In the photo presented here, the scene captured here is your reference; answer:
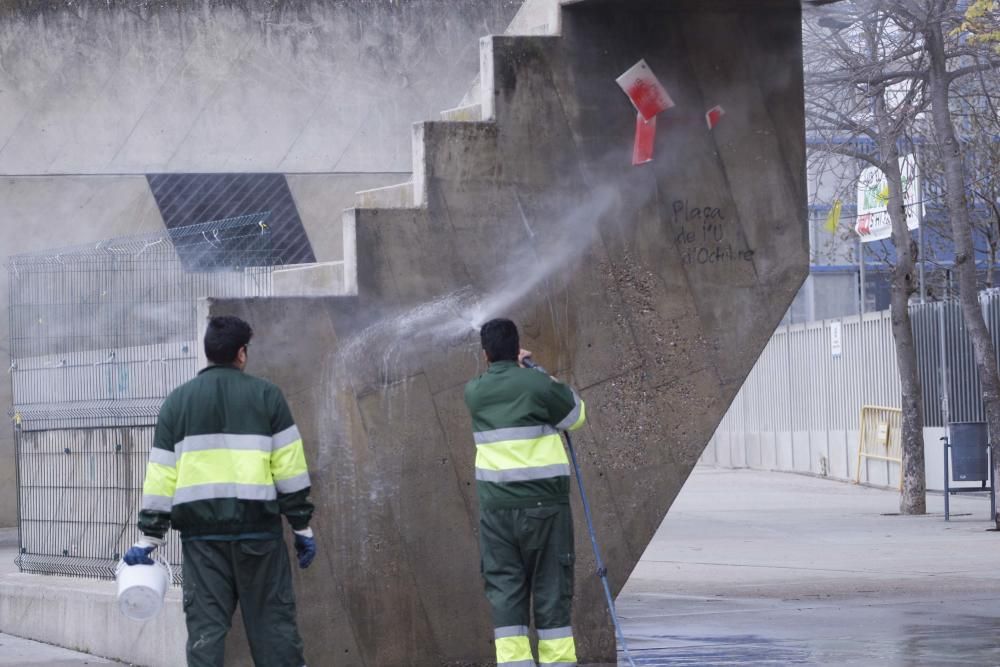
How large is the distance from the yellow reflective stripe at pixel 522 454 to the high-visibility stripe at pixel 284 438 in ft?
3.60

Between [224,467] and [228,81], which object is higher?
[228,81]

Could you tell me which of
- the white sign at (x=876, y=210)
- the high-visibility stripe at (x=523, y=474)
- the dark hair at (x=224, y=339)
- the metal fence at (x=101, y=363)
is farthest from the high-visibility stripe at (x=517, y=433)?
the white sign at (x=876, y=210)

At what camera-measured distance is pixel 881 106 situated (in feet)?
61.4

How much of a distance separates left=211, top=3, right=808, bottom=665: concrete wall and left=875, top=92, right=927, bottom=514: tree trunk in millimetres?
10214

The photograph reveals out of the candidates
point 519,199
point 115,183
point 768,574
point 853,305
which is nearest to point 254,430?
point 519,199

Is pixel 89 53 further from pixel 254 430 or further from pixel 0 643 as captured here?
pixel 254 430

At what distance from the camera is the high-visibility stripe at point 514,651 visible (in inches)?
300

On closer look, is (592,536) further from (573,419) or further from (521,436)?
(521,436)

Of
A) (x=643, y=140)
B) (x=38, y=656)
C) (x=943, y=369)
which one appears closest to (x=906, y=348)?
(x=943, y=369)

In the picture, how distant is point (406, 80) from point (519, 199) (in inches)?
475

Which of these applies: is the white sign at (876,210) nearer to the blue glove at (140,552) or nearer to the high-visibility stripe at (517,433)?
the high-visibility stripe at (517,433)

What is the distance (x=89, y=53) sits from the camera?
65.3 ft

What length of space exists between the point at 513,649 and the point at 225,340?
2019mm

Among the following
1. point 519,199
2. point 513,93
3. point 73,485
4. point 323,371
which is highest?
point 513,93
